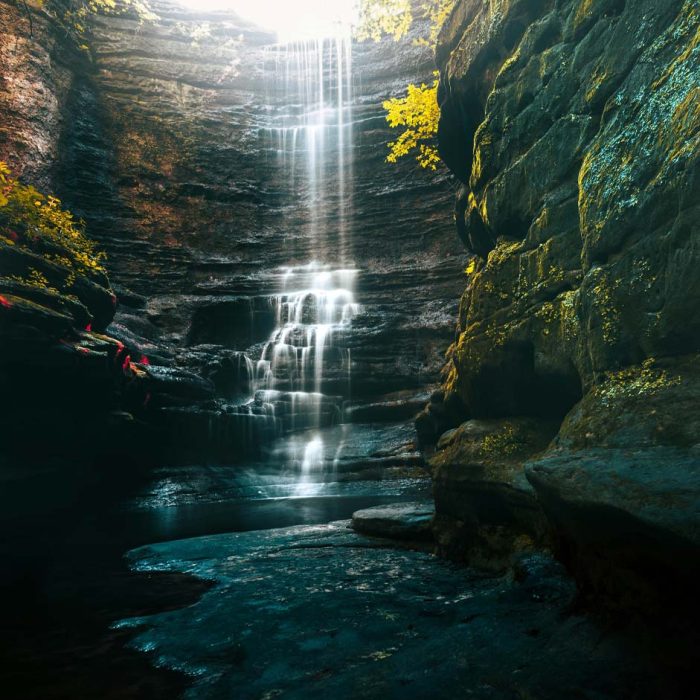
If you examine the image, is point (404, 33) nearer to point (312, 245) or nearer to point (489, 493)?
point (489, 493)

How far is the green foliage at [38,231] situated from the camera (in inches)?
507

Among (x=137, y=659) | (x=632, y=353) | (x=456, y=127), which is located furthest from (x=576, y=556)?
(x=456, y=127)

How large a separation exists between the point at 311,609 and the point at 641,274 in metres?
4.06

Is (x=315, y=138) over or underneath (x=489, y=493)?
over

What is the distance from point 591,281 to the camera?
188 inches

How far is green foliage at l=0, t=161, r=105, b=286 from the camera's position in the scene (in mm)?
12867

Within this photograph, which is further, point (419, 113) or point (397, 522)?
point (419, 113)

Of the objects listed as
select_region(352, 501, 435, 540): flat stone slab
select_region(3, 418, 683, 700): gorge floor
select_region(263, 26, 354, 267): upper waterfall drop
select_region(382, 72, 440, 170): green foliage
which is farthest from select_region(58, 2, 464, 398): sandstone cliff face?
select_region(3, 418, 683, 700): gorge floor

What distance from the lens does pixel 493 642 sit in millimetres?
3320

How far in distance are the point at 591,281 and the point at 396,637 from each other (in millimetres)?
3570

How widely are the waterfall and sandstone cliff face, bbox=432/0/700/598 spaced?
11143mm

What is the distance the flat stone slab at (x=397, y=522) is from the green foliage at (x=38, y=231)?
35.4 feet

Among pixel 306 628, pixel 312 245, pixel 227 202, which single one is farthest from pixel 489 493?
pixel 227 202

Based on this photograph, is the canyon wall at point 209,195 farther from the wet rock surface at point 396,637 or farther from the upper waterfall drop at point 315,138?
the wet rock surface at point 396,637
